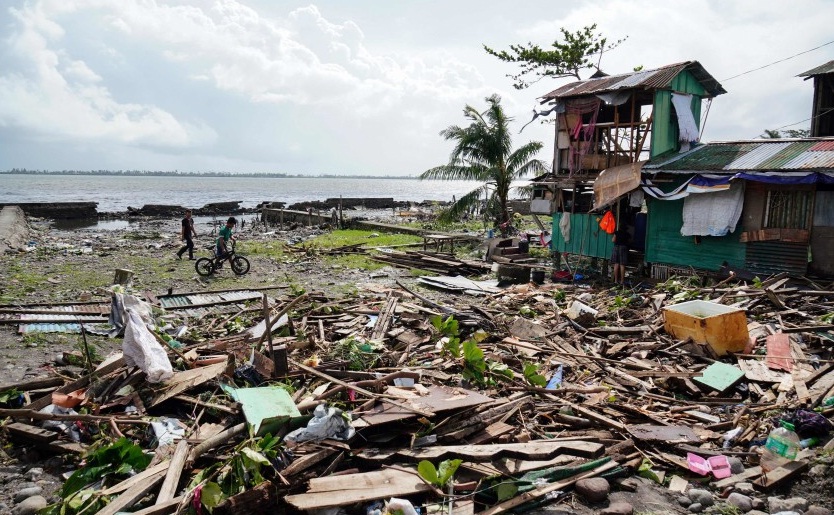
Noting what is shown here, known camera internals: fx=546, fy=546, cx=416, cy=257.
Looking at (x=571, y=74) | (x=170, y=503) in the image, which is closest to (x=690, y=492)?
(x=170, y=503)

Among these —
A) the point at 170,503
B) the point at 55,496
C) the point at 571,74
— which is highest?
the point at 571,74

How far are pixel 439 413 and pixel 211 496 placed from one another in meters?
2.36

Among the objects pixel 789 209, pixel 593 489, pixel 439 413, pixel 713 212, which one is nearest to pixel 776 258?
pixel 789 209

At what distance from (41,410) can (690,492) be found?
7.03 m

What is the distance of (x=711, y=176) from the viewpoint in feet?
46.0

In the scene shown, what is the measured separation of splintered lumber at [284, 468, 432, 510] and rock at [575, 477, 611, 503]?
1.41 metres

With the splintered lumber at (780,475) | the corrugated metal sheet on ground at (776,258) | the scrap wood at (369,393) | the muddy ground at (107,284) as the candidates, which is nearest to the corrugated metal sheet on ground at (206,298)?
the muddy ground at (107,284)

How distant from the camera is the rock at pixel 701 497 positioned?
193 inches

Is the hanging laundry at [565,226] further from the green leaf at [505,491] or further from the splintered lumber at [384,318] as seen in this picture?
the green leaf at [505,491]

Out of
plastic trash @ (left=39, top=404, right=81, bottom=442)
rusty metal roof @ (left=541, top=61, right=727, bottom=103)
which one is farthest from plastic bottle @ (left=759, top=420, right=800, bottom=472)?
rusty metal roof @ (left=541, top=61, right=727, bottom=103)

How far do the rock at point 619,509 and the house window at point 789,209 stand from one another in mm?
11124

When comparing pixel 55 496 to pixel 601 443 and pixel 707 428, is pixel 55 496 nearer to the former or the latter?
pixel 601 443

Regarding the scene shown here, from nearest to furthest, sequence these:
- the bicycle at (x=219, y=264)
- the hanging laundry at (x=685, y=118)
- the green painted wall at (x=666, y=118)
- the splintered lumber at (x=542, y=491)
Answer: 1. the splintered lumber at (x=542, y=491)
2. the green painted wall at (x=666, y=118)
3. the hanging laundry at (x=685, y=118)
4. the bicycle at (x=219, y=264)

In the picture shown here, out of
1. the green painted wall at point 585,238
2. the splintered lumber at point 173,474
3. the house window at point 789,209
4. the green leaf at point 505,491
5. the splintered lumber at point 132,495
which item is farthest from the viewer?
the green painted wall at point 585,238
